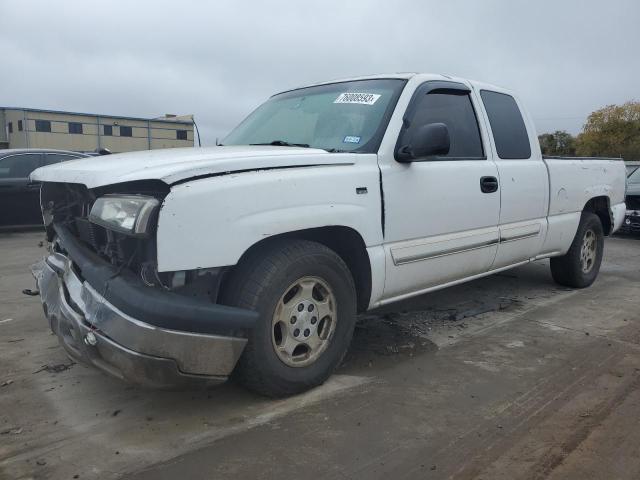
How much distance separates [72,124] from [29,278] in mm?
46088

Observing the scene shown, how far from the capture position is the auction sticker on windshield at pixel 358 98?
12.7 ft

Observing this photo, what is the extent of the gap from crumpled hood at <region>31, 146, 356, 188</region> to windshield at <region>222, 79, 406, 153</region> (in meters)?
0.33

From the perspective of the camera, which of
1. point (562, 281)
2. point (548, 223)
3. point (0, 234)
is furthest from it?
point (0, 234)

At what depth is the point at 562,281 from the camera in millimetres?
6191

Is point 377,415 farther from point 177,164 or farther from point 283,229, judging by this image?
point 177,164

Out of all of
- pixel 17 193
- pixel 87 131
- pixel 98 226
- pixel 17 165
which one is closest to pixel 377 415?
pixel 98 226

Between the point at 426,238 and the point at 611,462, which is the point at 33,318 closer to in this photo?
the point at 426,238

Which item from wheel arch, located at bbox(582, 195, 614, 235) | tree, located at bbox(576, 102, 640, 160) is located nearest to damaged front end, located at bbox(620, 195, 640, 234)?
wheel arch, located at bbox(582, 195, 614, 235)

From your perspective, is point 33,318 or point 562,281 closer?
point 33,318

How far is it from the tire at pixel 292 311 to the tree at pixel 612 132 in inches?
1866

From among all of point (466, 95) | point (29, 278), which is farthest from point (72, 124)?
point (466, 95)

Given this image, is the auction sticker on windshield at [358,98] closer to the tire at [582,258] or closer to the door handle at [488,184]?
the door handle at [488,184]

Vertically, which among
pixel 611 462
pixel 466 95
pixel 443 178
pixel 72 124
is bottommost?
pixel 611 462

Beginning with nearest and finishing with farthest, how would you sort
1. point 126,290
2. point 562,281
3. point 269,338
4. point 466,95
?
1. point 126,290
2. point 269,338
3. point 466,95
4. point 562,281
